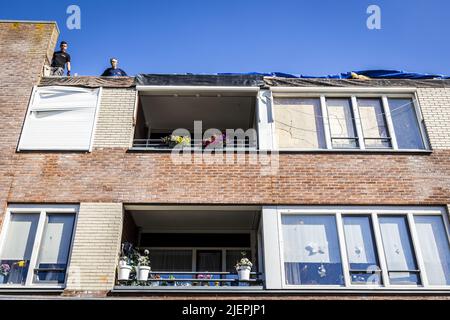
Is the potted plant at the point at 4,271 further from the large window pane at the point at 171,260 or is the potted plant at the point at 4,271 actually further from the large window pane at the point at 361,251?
the large window pane at the point at 361,251

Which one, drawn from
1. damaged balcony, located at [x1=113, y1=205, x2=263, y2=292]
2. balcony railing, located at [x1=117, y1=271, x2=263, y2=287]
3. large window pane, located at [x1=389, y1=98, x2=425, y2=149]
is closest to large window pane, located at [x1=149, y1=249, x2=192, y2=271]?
damaged balcony, located at [x1=113, y1=205, x2=263, y2=292]

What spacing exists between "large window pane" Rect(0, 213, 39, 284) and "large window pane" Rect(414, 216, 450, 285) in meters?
8.53

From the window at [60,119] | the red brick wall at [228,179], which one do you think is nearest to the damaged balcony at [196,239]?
the red brick wall at [228,179]

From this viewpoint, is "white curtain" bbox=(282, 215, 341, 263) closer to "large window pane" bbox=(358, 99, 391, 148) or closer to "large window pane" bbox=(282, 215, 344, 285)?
"large window pane" bbox=(282, 215, 344, 285)

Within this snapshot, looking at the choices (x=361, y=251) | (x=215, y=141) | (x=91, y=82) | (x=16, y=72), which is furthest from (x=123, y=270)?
(x=16, y=72)

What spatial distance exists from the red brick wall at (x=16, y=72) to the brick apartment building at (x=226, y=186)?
0.03 metres

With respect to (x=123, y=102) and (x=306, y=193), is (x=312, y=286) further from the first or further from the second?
(x=123, y=102)

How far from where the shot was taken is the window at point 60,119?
11320mm

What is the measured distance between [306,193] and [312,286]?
7.03 ft

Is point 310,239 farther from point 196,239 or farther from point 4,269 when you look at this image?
point 4,269

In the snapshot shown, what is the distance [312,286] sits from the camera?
9.55 m

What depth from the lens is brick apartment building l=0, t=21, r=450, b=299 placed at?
9773mm

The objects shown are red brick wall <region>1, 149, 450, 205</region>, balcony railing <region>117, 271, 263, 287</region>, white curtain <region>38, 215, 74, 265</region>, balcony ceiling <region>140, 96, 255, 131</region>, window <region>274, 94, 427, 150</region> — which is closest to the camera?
balcony railing <region>117, 271, 263, 287</region>
